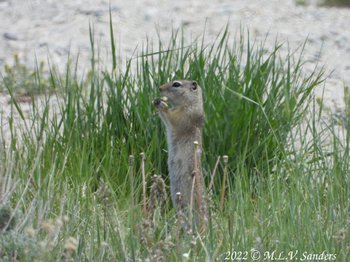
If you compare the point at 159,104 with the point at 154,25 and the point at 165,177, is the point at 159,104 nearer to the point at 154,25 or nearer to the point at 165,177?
the point at 165,177

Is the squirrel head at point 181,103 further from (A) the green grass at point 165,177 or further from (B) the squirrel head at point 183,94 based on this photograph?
(A) the green grass at point 165,177

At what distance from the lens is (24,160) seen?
5137 mm

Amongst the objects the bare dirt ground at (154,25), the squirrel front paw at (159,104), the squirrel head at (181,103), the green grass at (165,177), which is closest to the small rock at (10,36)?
the bare dirt ground at (154,25)

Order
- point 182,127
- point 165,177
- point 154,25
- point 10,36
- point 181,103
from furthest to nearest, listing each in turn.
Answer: point 154,25
point 10,36
point 165,177
point 181,103
point 182,127

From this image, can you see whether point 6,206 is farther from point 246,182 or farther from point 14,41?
point 14,41

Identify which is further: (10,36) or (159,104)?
(10,36)

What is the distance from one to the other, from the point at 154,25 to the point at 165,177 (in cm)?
397

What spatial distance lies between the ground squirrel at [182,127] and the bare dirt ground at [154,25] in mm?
2592

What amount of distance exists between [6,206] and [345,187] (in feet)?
5.42

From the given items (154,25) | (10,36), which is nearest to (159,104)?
(10,36)

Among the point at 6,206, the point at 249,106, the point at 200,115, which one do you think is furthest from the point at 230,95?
the point at 6,206

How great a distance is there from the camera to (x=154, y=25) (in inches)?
373

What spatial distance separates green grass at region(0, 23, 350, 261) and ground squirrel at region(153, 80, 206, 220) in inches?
6.0

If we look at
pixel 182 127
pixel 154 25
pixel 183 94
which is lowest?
pixel 154 25
